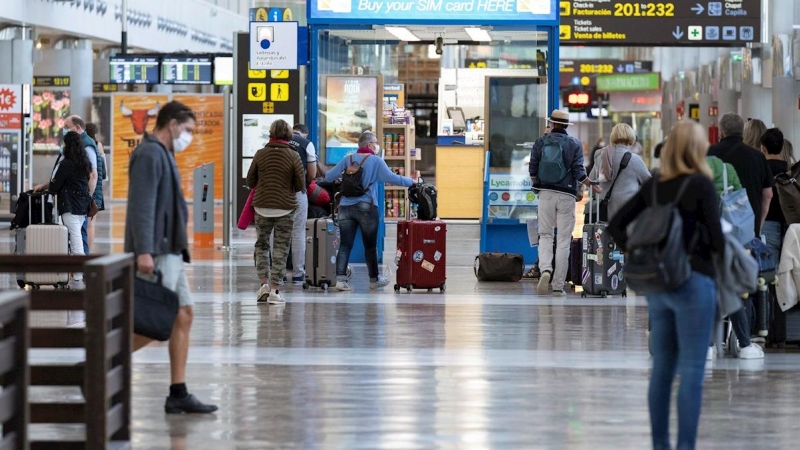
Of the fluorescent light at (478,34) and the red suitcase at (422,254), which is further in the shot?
the fluorescent light at (478,34)

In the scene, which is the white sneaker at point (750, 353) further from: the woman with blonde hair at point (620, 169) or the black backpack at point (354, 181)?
the black backpack at point (354, 181)

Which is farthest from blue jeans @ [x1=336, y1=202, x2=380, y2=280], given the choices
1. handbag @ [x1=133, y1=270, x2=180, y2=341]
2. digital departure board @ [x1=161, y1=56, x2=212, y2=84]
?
digital departure board @ [x1=161, y1=56, x2=212, y2=84]

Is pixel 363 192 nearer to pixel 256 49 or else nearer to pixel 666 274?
pixel 256 49

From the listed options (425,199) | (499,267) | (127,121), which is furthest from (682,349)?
(127,121)

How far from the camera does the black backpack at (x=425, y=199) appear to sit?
1542 centimetres

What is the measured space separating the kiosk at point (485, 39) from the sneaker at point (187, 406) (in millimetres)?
9715

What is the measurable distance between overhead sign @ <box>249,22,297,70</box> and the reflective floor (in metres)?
4.64

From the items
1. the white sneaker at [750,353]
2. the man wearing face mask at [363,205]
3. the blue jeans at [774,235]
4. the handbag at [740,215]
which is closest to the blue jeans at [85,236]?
the man wearing face mask at [363,205]

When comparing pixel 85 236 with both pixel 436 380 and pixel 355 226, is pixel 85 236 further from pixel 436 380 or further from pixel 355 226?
pixel 436 380

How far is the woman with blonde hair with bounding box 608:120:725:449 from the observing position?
6684mm

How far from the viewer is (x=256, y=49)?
716 inches

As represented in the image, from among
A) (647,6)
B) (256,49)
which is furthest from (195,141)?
(256,49)

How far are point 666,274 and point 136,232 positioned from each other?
9.15ft

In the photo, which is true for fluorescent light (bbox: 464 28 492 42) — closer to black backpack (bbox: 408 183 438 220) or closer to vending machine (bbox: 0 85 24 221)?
black backpack (bbox: 408 183 438 220)
